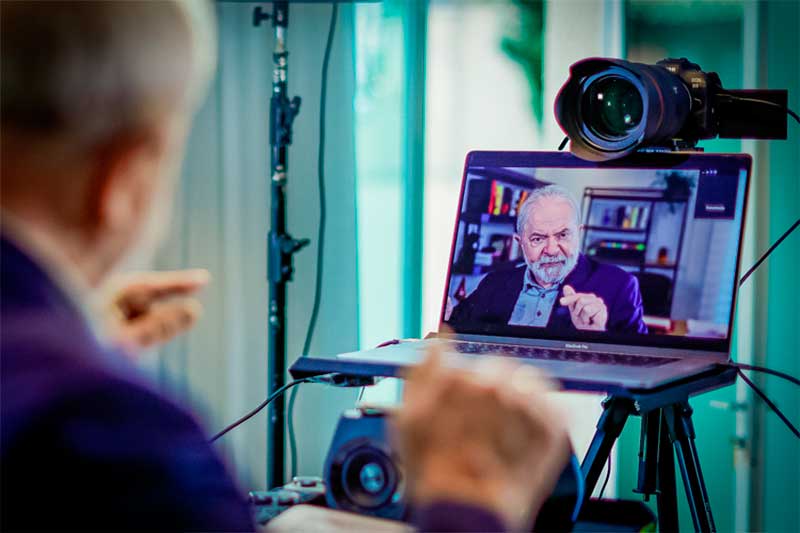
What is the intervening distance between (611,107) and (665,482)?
1.98 ft

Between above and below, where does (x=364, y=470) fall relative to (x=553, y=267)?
below

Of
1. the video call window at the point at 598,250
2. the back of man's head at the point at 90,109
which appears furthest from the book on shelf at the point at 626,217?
the back of man's head at the point at 90,109

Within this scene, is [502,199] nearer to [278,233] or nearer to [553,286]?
[553,286]

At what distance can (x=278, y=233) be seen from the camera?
254 centimetres

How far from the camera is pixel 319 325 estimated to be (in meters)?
3.07

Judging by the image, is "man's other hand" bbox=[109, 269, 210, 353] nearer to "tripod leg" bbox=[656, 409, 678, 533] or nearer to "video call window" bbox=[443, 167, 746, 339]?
"video call window" bbox=[443, 167, 746, 339]

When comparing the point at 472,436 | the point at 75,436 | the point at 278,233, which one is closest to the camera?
the point at 75,436

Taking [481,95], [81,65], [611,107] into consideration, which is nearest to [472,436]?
[81,65]

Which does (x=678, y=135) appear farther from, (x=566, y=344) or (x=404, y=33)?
(x=404, y=33)

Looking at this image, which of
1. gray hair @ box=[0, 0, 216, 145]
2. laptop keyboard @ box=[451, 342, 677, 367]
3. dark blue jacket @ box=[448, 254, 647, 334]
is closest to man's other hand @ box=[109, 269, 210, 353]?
gray hair @ box=[0, 0, 216, 145]

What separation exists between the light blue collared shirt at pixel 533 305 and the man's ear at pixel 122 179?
3.24 feet

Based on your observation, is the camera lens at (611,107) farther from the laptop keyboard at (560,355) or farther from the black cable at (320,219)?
the black cable at (320,219)

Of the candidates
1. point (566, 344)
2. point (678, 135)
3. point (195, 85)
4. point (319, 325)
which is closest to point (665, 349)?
point (566, 344)

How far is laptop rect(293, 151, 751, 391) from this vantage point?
1.49 metres
